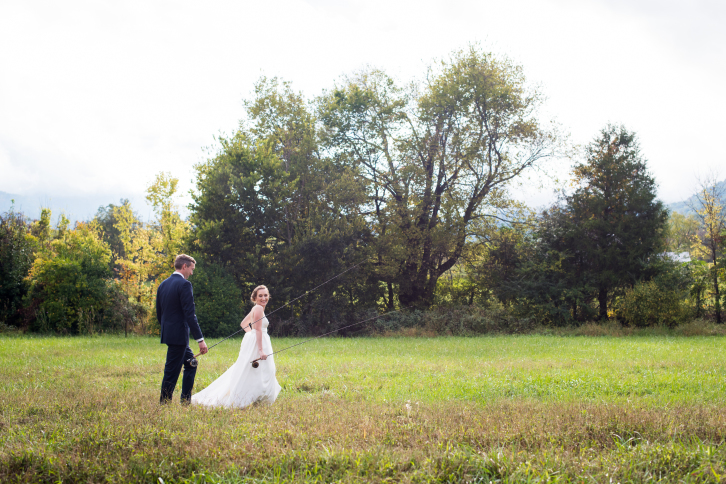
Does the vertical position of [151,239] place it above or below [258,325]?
above

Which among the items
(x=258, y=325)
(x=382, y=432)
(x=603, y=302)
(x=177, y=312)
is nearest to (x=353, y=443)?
(x=382, y=432)

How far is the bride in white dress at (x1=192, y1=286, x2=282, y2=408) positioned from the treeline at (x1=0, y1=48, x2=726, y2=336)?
47.0 ft

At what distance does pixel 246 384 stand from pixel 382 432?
10.1 ft

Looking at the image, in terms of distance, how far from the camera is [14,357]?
1183 centimetres

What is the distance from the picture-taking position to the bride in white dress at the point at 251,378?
709 centimetres

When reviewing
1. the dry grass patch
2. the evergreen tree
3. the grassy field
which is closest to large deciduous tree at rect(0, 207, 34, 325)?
the grassy field

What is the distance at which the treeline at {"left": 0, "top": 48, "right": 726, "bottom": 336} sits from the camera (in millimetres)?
21406

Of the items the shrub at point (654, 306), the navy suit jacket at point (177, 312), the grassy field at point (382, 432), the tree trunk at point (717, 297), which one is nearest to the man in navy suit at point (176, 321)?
the navy suit jacket at point (177, 312)

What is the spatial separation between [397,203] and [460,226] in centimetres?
380

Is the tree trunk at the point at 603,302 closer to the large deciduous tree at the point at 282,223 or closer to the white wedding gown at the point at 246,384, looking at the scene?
the large deciduous tree at the point at 282,223

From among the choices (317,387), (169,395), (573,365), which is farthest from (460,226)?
(169,395)

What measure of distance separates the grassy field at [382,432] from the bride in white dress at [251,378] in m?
0.52

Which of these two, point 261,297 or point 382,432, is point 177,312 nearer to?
point 261,297

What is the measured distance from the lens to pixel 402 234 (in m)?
26.4
